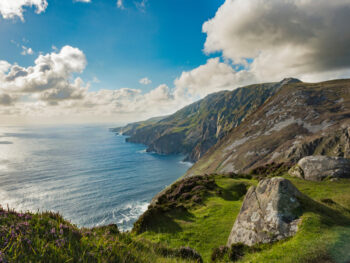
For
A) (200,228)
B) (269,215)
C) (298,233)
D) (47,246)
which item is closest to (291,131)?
(200,228)

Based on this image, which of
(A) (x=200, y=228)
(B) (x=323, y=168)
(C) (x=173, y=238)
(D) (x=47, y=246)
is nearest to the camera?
(D) (x=47, y=246)

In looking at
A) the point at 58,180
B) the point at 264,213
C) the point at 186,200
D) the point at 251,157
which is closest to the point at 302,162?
the point at 186,200

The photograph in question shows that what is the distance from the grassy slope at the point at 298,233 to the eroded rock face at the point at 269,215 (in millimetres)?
677

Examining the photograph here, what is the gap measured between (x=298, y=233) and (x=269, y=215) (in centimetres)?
179

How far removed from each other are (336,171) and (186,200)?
24345 mm

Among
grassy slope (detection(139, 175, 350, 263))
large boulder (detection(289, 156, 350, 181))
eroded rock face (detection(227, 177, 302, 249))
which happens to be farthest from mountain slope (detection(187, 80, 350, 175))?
eroded rock face (detection(227, 177, 302, 249))

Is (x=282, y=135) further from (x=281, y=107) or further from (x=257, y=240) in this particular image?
(x=257, y=240)

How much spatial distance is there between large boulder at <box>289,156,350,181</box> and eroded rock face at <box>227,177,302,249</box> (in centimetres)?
2320

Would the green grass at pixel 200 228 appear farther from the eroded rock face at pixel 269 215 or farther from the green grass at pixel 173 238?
the eroded rock face at pixel 269 215

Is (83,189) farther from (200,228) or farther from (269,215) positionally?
(269,215)

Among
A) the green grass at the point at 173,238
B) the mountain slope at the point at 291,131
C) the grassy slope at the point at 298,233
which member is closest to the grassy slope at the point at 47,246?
the green grass at the point at 173,238

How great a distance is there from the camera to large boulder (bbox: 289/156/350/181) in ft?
90.2

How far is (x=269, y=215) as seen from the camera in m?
10.6

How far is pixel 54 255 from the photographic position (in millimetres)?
3227
